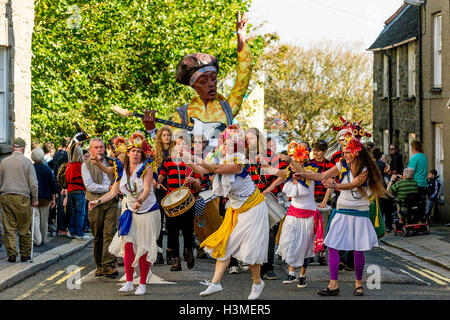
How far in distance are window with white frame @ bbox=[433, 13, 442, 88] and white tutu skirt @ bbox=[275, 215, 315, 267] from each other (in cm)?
1393

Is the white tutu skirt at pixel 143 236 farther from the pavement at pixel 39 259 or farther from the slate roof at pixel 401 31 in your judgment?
the slate roof at pixel 401 31

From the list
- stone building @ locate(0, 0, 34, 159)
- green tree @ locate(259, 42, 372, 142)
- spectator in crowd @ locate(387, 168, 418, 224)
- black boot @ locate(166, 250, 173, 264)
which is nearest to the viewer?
black boot @ locate(166, 250, 173, 264)

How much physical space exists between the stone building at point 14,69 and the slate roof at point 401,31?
13.3 metres

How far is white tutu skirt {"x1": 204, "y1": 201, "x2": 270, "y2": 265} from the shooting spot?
9.30 meters

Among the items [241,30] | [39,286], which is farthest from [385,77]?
[39,286]

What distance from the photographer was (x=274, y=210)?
37.7ft

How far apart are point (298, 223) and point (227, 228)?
1458 mm

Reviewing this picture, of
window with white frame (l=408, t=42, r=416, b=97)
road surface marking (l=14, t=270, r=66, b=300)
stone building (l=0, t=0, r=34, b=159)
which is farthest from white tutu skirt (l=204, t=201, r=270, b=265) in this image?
window with white frame (l=408, t=42, r=416, b=97)

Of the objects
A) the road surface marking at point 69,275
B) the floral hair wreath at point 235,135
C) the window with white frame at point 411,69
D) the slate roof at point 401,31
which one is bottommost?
the road surface marking at point 69,275

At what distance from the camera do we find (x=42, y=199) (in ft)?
51.8

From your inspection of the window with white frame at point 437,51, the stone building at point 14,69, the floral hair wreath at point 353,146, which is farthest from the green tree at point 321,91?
the floral hair wreath at point 353,146

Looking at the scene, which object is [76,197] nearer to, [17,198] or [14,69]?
[14,69]

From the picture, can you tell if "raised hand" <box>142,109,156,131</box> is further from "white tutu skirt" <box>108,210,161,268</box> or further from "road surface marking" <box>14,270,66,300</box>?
"road surface marking" <box>14,270,66,300</box>

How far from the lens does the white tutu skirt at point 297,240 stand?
10461 millimetres
